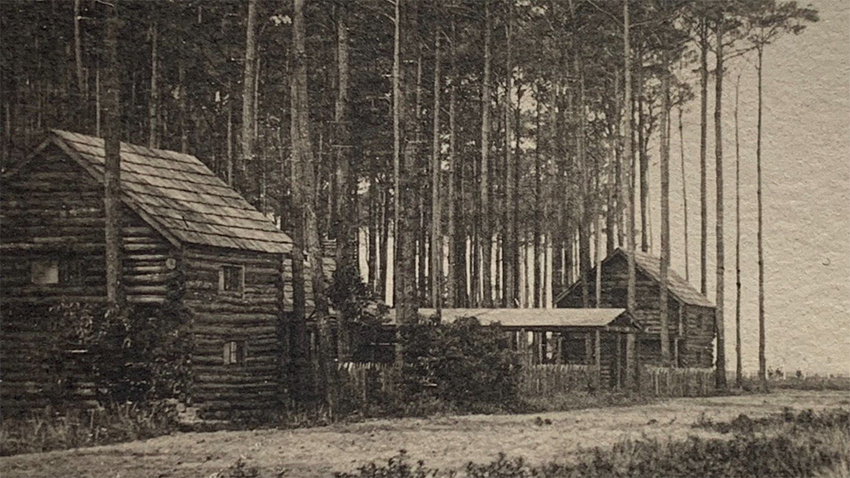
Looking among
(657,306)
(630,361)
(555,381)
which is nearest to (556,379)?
(555,381)

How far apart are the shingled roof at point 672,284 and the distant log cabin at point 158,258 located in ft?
26.1

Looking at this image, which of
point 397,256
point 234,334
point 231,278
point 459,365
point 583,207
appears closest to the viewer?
point 234,334

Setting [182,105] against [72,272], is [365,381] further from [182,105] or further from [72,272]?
[182,105]

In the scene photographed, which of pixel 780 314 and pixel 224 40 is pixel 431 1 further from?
pixel 780 314

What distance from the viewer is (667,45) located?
25.2 meters

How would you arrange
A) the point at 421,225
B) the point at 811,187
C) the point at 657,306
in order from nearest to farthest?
the point at 811,187, the point at 657,306, the point at 421,225

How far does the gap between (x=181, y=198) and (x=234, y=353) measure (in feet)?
9.45

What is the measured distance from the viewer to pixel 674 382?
2573cm

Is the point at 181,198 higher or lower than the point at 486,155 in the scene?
lower

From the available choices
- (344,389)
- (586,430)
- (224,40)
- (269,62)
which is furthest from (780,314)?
(269,62)

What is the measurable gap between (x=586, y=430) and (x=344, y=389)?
634 centimetres

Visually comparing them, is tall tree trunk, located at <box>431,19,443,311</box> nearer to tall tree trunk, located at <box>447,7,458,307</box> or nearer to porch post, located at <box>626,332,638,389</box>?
tall tree trunk, located at <box>447,7,458,307</box>

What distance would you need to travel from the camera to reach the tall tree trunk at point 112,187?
18.2 metres

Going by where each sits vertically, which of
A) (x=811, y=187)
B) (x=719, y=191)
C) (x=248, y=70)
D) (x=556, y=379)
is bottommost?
(x=556, y=379)
